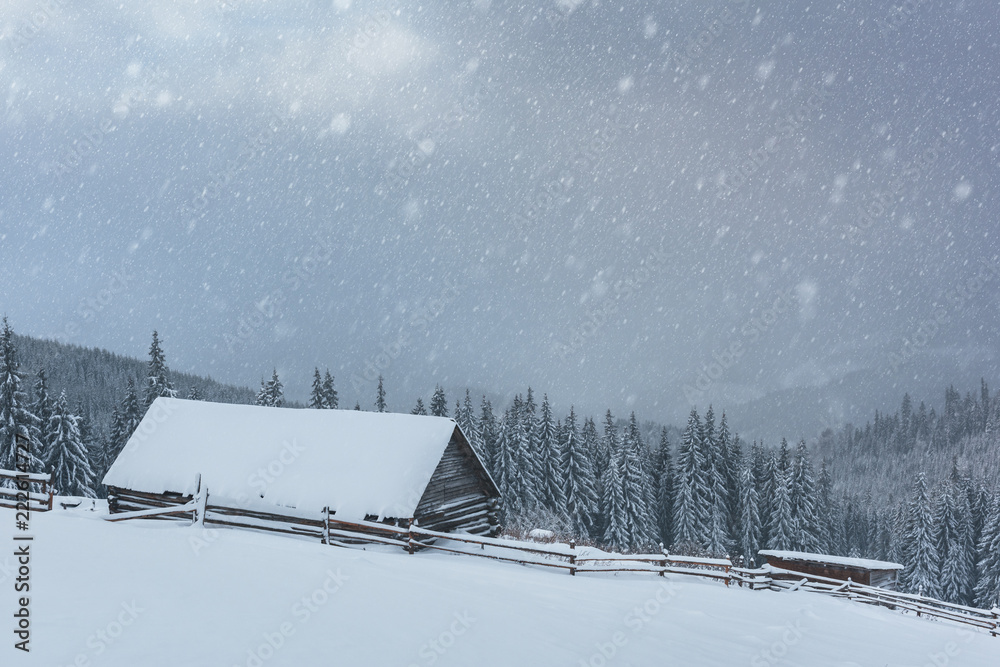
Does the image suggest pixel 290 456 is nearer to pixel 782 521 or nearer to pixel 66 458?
pixel 66 458

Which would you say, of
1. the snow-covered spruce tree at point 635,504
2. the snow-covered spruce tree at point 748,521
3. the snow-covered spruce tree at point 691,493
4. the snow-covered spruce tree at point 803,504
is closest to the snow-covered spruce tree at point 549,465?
the snow-covered spruce tree at point 635,504

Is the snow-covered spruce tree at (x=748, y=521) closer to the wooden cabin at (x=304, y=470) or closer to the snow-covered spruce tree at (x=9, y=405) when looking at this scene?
the wooden cabin at (x=304, y=470)

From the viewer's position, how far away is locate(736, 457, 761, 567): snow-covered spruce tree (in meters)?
56.4

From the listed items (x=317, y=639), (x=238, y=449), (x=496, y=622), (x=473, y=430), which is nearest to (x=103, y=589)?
(x=317, y=639)

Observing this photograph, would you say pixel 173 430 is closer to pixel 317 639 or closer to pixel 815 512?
pixel 317 639

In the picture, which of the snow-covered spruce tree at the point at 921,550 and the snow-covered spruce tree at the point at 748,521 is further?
the snow-covered spruce tree at the point at 921,550

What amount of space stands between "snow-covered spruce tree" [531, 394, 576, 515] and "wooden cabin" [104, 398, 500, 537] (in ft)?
98.5

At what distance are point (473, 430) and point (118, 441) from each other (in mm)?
30728

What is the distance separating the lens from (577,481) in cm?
5412

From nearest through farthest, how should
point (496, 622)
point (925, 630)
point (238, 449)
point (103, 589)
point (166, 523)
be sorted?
point (103, 589), point (496, 622), point (925, 630), point (166, 523), point (238, 449)

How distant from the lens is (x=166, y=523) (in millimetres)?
18375

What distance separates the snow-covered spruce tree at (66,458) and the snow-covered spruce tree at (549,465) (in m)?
35.8

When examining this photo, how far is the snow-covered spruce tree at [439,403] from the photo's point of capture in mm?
59156

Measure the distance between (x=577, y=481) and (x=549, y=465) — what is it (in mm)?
3063
